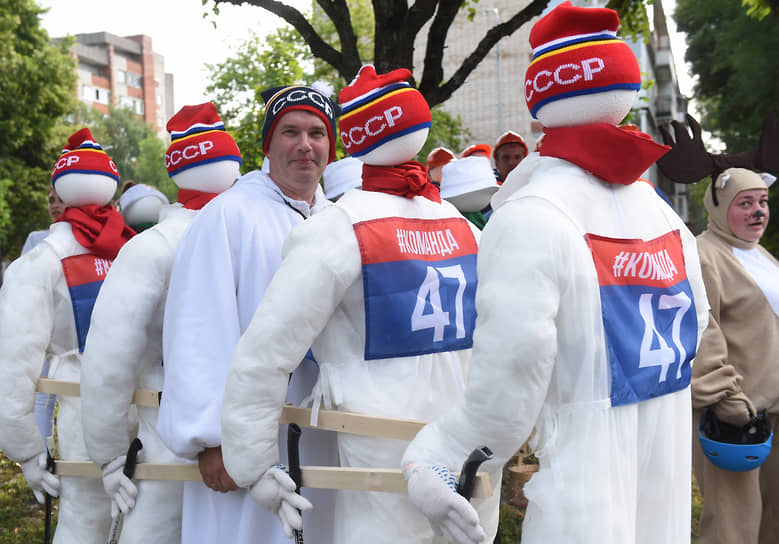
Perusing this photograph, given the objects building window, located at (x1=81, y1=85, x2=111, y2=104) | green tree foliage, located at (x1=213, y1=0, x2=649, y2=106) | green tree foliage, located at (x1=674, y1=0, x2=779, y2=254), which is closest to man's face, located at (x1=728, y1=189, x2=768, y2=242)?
green tree foliage, located at (x1=213, y1=0, x2=649, y2=106)

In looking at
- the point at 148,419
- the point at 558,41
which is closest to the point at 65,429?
the point at 148,419

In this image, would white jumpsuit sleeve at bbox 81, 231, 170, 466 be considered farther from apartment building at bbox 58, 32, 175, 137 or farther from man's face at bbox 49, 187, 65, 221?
apartment building at bbox 58, 32, 175, 137

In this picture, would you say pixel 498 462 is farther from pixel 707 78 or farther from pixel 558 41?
pixel 707 78

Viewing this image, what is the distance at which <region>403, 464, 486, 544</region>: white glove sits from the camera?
1909 millimetres

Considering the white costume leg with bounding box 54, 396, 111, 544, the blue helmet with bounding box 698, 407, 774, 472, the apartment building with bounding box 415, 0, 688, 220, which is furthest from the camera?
the apartment building with bounding box 415, 0, 688, 220

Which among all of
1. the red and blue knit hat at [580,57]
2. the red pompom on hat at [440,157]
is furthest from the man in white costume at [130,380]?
the red pompom on hat at [440,157]

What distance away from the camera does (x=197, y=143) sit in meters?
3.75

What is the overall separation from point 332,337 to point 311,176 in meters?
0.90

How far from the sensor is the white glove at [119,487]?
3309 millimetres

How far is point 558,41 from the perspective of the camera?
2.18 metres

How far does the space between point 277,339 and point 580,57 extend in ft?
4.13

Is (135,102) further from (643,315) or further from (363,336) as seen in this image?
(643,315)

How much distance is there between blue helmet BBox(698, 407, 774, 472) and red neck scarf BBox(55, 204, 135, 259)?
11.1ft

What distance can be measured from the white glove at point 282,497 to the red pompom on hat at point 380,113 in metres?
1.18
